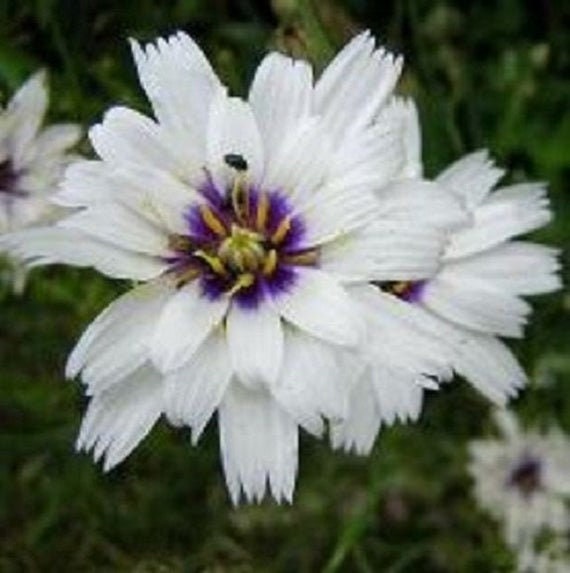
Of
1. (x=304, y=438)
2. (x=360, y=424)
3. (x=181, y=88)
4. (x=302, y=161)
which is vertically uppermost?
(x=181, y=88)

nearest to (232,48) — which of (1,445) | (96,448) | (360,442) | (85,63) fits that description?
(85,63)

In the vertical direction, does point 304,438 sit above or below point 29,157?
below

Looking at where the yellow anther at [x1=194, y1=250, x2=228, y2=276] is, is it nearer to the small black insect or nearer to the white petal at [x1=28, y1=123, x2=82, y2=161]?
the small black insect

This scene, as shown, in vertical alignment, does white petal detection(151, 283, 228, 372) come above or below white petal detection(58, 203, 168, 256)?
below

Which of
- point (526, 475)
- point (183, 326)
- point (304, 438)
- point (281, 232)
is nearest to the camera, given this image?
point (183, 326)

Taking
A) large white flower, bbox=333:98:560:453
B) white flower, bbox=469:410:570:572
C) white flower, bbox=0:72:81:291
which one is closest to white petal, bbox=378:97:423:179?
large white flower, bbox=333:98:560:453

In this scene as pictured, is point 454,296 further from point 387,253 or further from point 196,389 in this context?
point 196,389

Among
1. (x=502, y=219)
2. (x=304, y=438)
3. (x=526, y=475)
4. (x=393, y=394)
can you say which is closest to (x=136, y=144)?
(x=393, y=394)
